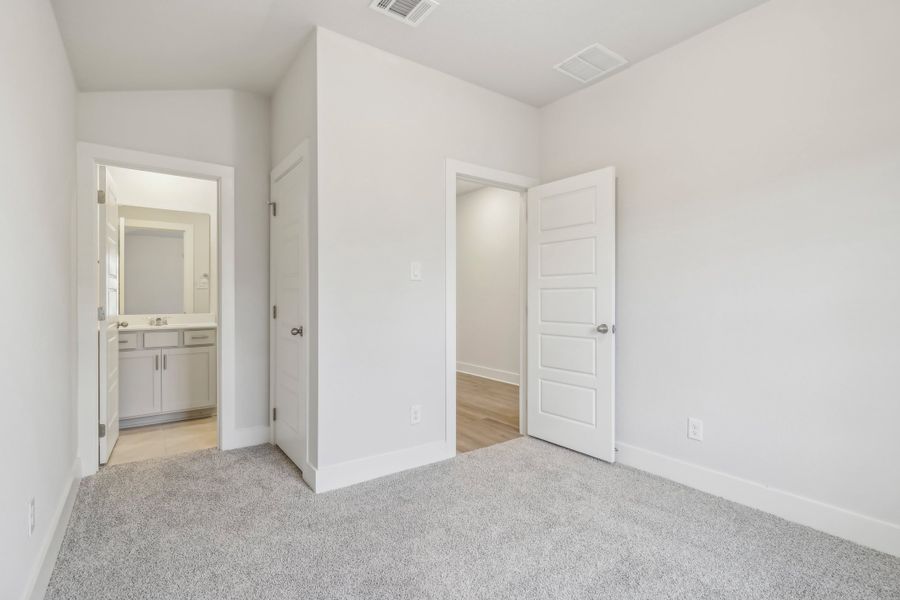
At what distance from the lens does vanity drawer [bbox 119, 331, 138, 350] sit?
3686 mm

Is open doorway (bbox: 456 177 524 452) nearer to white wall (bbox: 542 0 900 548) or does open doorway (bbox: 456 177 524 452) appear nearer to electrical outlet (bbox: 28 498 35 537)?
white wall (bbox: 542 0 900 548)

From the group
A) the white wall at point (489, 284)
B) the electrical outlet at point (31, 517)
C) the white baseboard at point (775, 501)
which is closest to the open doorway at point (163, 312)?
the electrical outlet at point (31, 517)

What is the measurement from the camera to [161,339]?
387 centimetres

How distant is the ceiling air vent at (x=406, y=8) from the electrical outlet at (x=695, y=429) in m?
2.68

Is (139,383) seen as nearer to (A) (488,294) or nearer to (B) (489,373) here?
(B) (489,373)

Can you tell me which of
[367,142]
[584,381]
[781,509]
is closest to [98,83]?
[367,142]

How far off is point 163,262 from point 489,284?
3715 millimetres

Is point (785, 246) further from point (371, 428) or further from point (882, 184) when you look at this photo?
point (371, 428)

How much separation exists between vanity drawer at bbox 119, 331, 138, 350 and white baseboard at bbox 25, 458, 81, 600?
5.00 feet

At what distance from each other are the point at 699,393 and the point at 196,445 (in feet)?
11.3

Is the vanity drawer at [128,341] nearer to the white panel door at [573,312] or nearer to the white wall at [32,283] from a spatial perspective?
the white wall at [32,283]

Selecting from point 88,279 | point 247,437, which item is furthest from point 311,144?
point 247,437

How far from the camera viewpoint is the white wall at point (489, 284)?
563 cm

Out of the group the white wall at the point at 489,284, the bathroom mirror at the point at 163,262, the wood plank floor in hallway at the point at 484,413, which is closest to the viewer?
the wood plank floor in hallway at the point at 484,413
